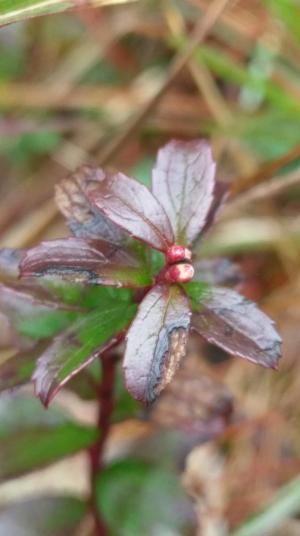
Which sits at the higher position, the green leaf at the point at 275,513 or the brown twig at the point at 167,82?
the brown twig at the point at 167,82

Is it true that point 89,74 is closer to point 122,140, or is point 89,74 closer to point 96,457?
point 122,140

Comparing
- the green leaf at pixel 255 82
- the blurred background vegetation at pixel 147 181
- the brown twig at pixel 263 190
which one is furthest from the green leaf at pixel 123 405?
the green leaf at pixel 255 82

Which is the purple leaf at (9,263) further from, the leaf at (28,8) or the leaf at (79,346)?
the leaf at (28,8)

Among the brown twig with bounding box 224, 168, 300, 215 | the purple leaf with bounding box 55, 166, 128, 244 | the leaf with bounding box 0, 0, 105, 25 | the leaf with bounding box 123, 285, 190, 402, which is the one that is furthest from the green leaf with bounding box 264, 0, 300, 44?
the leaf with bounding box 123, 285, 190, 402

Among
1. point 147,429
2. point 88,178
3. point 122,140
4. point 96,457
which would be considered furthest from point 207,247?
point 88,178

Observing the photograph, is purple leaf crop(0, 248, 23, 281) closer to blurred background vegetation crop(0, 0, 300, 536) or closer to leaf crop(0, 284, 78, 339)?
leaf crop(0, 284, 78, 339)
